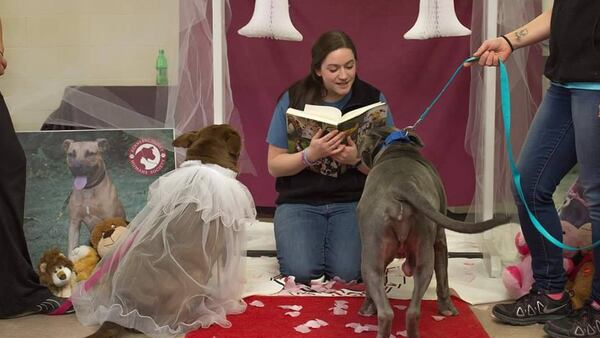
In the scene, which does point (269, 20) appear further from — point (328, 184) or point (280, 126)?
point (328, 184)

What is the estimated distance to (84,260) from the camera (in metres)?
3.03

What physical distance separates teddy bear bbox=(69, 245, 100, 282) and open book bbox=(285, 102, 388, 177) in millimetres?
1012

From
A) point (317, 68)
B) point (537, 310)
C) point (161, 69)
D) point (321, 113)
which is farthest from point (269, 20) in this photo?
point (537, 310)

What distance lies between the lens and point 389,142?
2.46 m

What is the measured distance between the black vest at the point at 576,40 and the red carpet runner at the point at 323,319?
0.91 meters

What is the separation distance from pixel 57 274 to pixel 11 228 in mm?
325

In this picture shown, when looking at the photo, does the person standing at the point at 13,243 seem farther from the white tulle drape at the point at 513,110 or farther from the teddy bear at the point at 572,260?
Answer: the white tulle drape at the point at 513,110

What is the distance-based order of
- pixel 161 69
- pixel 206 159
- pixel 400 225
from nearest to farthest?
pixel 400 225, pixel 206 159, pixel 161 69

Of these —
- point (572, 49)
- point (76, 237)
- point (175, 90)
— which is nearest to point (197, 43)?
point (175, 90)

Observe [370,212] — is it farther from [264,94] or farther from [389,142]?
[264,94]

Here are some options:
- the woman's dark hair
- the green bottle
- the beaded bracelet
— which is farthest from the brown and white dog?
the green bottle

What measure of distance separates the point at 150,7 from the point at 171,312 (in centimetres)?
248

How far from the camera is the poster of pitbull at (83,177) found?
3.19 metres

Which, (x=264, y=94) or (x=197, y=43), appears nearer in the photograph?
(x=197, y=43)
